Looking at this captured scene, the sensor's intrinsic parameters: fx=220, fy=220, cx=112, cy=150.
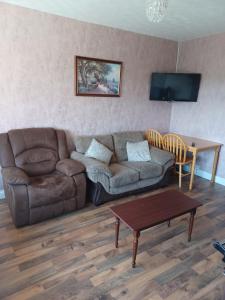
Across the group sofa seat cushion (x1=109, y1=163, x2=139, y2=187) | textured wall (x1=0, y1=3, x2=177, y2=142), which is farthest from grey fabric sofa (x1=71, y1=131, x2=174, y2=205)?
textured wall (x1=0, y1=3, x2=177, y2=142)

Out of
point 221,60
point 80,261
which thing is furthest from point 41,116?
point 221,60

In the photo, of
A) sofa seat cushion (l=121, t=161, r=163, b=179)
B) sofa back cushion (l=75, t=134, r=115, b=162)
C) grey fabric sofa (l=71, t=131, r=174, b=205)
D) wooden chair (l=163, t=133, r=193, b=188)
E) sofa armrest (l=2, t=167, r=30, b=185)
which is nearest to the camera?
sofa armrest (l=2, t=167, r=30, b=185)

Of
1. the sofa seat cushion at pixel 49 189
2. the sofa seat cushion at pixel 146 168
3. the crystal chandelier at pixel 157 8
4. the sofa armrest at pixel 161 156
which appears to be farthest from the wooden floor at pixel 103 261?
the crystal chandelier at pixel 157 8

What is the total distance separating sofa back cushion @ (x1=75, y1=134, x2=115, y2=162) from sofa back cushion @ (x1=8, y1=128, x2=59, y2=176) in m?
0.36

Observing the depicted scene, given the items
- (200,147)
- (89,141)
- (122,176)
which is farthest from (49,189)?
(200,147)

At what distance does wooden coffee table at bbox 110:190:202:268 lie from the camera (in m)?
1.88

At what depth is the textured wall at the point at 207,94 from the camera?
12.1 ft

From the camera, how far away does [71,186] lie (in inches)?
105

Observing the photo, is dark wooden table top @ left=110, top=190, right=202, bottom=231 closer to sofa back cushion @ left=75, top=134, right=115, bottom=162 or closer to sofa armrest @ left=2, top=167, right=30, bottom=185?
sofa armrest @ left=2, top=167, right=30, bottom=185

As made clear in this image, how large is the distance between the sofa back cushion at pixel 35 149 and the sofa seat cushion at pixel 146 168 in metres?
1.12

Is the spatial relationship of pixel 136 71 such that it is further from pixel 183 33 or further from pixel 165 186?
pixel 165 186

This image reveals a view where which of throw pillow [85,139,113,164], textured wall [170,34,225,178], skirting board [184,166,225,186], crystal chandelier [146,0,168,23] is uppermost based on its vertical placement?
crystal chandelier [146,0,168,23]

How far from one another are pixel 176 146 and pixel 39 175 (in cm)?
212

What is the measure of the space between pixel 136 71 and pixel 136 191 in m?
2.11
